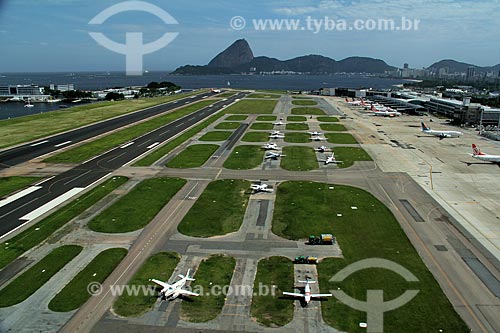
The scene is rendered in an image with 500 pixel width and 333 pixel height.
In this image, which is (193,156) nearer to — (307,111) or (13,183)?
(13,183)

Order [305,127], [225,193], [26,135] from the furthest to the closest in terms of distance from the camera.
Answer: [305,127]
[26,135]
[225,193]

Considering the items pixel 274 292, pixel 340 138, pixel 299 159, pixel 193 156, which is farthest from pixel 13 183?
pixel 340 138

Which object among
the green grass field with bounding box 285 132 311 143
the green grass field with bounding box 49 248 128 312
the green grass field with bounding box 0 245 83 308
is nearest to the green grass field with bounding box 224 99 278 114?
the green grass field with bounding box 285 132 311 143

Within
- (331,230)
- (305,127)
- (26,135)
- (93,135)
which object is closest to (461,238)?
(331,230)

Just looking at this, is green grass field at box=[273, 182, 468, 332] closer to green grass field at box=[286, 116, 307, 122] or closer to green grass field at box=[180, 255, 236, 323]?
green grass field at box=[180, 255, 236, 323]

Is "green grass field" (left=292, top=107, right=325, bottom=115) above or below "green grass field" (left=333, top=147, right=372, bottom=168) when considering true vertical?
above

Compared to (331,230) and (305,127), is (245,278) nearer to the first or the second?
(331,230)
